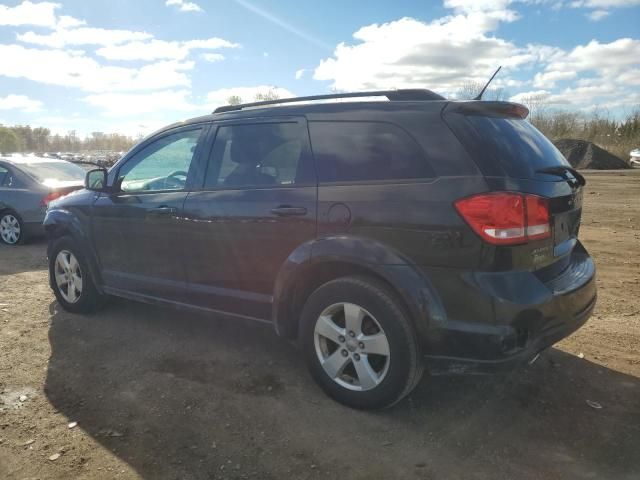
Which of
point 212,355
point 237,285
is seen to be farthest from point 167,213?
point 212,355

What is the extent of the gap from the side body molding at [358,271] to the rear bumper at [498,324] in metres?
0.11

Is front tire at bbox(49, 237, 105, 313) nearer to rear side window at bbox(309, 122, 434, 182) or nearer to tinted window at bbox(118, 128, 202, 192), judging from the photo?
tinted window at bbox(118, 128, 202, 192)

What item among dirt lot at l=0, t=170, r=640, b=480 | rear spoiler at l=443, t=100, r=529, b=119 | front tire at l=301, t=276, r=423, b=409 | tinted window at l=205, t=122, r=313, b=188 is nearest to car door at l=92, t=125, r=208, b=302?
tinted window at l=205, t=122, r=313, b=188

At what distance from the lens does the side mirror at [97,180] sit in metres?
4.75

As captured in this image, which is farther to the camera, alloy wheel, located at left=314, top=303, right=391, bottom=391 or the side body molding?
alloy wheel, located at left=314, top=303, right=391, bottom=391

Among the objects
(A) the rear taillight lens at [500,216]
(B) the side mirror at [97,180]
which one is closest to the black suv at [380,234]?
(A) the rear taillight lens at [500,216]

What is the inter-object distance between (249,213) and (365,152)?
3.05 ft

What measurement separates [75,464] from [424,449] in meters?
1.89

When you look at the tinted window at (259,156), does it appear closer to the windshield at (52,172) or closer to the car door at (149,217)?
the car door at (149,217)

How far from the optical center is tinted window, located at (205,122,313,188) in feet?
11.4

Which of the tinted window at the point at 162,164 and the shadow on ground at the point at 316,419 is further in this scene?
the tinted window at the point at 162,164

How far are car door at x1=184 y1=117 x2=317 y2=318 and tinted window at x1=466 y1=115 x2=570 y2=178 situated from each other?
1058mm

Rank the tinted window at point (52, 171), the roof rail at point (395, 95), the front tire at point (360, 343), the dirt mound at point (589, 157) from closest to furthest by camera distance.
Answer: the front tire at point (360, 343)
the roof rail at point (395, 95)
the tinted window at point (52, 171)
the dirt mound at point (589, 157)

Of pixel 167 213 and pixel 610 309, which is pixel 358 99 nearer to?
pixel 167 213
